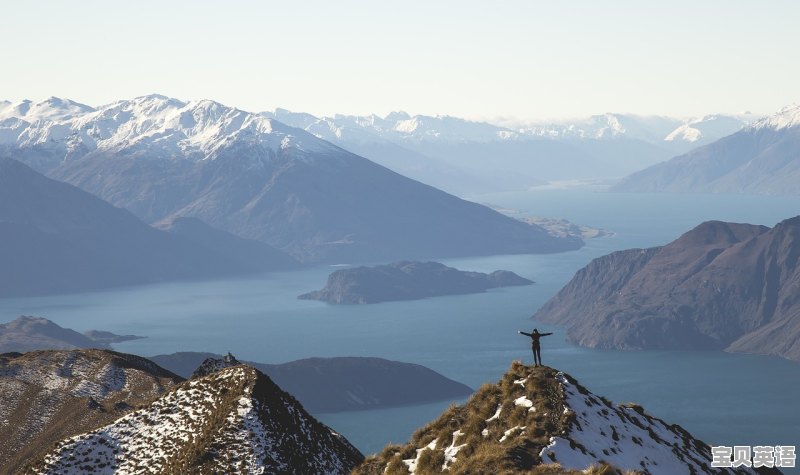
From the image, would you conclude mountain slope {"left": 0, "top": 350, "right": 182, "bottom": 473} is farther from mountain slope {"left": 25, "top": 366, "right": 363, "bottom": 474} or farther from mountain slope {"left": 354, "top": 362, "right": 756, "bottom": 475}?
mountain slope {"left": 354, "top": 362, "right": 756, "bottom": 475}

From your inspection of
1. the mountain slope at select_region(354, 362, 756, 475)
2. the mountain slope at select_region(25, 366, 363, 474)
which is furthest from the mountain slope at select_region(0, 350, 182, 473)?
the mountain slope at select_region(354, 362, 756, 475)

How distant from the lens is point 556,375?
38.8 metres

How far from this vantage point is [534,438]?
114 feet

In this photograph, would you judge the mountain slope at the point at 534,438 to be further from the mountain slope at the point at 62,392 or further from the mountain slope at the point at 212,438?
the mountain slope at the point at 62,392

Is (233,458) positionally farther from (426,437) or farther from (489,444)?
(489,444)

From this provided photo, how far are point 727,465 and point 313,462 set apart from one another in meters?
15.1

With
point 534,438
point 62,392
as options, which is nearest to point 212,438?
point 534,438

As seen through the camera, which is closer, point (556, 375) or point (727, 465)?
point (556, 375)

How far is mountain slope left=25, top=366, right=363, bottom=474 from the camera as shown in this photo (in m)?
43.6

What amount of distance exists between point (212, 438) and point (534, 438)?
47.0ft

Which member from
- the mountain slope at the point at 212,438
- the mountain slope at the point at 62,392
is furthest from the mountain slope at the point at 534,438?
the mountain slope at the point at 62,392

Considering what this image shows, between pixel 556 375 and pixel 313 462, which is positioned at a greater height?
pixel 556 375

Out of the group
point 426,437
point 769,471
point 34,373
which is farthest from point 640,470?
point 34,373

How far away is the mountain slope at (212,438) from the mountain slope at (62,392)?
2156 cm
